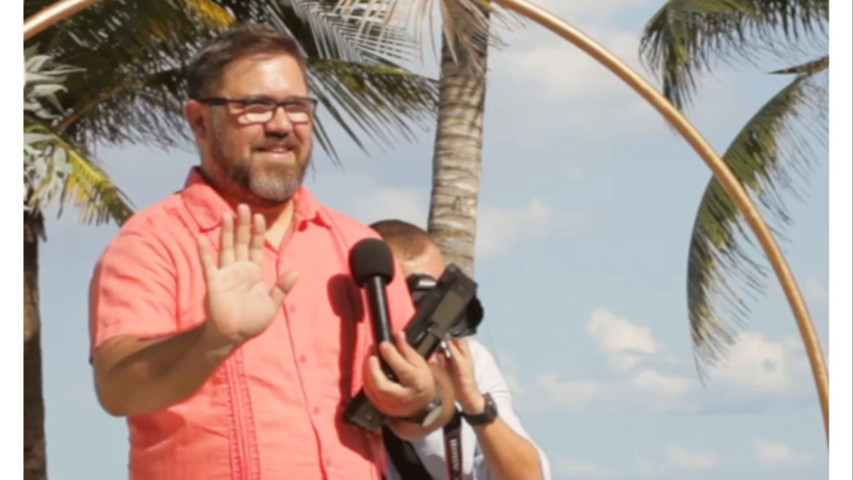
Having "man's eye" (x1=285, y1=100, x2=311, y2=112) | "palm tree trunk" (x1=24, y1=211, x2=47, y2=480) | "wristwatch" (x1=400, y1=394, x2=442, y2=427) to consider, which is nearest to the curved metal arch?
"man's eye" (x1=285, y1=100, x2=311, y2=112)

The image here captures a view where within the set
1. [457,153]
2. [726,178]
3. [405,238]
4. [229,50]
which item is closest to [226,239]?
[229,50]

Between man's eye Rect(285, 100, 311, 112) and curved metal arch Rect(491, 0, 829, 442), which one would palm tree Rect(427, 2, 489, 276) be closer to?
curved metal arch Rect(491, 0, 829, 442)

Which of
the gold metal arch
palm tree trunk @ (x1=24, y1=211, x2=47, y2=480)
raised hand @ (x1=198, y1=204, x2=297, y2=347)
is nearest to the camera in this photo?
raised hand @ (x1=198, y1=204, x2=297, y2=347)

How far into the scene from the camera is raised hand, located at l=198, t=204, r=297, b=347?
320 cm

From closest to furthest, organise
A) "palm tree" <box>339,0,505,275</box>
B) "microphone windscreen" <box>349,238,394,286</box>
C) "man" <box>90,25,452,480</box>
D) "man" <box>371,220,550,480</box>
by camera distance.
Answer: "man" <box>90,25,452,480</box> → "microphone windscreen" <box>349,238,394,286</box> → "man" <box>371,220,550,480</box> → "palm tree" <box>339,0,505,275</box>

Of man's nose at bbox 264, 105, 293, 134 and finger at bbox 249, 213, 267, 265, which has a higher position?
man's nose at bbox 264, 105, 293, 134

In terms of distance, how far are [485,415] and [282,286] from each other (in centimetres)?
97

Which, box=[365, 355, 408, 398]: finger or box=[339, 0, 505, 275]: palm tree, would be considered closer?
box=[365, 355, 408, 398]: finger

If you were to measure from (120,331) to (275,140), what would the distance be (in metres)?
0.49

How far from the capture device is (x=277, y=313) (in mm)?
3418

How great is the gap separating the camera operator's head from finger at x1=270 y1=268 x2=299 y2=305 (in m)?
1.09

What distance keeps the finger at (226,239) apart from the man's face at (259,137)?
165 mm

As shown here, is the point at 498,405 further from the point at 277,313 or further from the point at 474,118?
the point at 474,118

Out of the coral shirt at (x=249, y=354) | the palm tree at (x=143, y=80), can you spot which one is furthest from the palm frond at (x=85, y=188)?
the coral shirt at (x=249, y=354)
